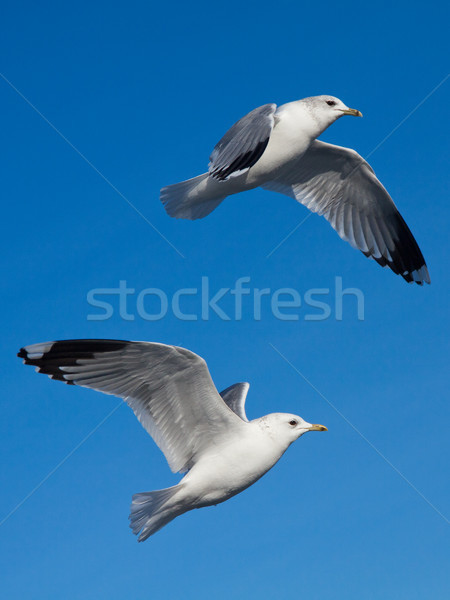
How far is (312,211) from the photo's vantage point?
886 centimetres

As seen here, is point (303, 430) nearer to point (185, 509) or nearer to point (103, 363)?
point (185, 509)

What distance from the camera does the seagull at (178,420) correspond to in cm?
584

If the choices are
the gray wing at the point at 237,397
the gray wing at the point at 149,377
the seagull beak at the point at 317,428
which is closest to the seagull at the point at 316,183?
the gray wing at the point at 237,397

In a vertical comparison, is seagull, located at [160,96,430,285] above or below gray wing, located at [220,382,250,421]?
above

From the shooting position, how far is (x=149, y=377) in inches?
233

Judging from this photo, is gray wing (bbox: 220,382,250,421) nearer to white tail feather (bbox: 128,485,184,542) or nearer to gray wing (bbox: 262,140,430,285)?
white tail feather (bbox: 128,485,184,542)

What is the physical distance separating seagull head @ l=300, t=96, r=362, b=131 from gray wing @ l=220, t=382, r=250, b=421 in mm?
2180

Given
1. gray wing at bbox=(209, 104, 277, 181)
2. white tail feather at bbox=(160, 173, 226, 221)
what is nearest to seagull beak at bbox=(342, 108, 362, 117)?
gray wing at bbox=(209, 104, 277, 181)

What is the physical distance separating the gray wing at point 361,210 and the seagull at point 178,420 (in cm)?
295

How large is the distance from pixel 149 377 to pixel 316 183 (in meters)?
3.52

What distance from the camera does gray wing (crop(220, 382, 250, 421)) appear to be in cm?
712

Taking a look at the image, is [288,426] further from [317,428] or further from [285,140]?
[285,140]

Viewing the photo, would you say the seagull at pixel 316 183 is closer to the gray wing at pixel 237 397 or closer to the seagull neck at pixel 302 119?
the seagull neck at pixel 302 119

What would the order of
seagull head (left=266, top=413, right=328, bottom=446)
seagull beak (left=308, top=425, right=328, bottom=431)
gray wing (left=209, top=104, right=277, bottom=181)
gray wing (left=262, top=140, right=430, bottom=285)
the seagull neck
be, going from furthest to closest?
gray wing (left=262, top=140, right=430, bottom=285), the seagull neck, gray wing (left=209, top=104, right=277, bottom=181), seagull beak (left=308, top=425, right=328, bottom=431), seagull head (left=266, top=413, right=328, bottom=446)
